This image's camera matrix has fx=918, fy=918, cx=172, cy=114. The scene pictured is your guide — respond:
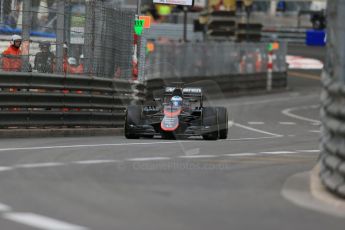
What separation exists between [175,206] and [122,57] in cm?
1285

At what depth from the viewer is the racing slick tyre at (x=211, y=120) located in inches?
714

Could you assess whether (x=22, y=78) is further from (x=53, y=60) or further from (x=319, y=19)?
(x=319, y=19)

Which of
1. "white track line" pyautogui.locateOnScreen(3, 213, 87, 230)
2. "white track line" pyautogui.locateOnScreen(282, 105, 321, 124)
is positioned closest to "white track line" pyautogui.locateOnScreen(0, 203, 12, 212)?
"white track line" pyautogui.locateOnScreen(3, 213, 87, 230)

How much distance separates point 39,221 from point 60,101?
37.0 ft

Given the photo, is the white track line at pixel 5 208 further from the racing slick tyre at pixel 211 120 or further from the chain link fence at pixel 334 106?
the racing slick tyre at pixel 211 120

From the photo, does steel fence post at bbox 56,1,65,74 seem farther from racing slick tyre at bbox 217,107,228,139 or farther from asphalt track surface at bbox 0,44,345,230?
racing slick tyre at bbox 217,107,228,139

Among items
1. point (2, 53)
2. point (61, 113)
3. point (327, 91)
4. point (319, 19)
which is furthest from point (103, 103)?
point (319, 19)

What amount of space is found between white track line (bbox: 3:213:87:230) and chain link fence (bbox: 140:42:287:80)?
24.4 meters

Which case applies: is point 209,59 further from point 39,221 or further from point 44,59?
point 39,221

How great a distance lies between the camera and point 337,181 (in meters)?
9.23

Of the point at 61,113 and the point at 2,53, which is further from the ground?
the point at 2,53

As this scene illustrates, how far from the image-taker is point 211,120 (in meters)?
18.2

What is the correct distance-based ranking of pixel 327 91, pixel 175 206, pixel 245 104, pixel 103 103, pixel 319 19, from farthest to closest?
pixel 319 19 → pixel 245 104 → pixel 103 103 → pixel 327 91 → pixel 175 206

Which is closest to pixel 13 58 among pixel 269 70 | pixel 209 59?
pixel 209 59
